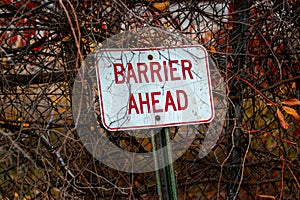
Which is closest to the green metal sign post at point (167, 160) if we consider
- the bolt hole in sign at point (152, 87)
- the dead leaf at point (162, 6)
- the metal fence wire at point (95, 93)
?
the bolt hole in sign at point (152, 87)

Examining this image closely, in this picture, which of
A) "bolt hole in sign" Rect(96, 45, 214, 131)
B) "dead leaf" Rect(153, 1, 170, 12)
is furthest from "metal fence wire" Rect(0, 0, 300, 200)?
"bolt hole in sign" Rect(96, 45, 214, 131)

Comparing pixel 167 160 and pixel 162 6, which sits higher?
pixel 162 6

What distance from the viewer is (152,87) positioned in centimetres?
254

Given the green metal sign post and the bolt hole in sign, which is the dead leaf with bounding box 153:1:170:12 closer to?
the bolt hole in sign

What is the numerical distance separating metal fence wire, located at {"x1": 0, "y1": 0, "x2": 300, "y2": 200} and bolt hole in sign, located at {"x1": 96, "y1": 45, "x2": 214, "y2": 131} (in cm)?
18

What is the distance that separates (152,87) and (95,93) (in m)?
0.45

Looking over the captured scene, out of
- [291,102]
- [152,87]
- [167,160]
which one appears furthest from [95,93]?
[291,102]

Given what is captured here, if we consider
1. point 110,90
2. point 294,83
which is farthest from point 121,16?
point 294,83

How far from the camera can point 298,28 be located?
3467 mm

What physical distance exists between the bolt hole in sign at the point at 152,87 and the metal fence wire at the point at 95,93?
175mm

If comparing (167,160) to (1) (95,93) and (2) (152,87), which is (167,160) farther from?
(1) (95,93)

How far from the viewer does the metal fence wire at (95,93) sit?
277 cm

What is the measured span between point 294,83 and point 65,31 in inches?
57.9

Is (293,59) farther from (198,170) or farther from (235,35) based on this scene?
(198,170)
